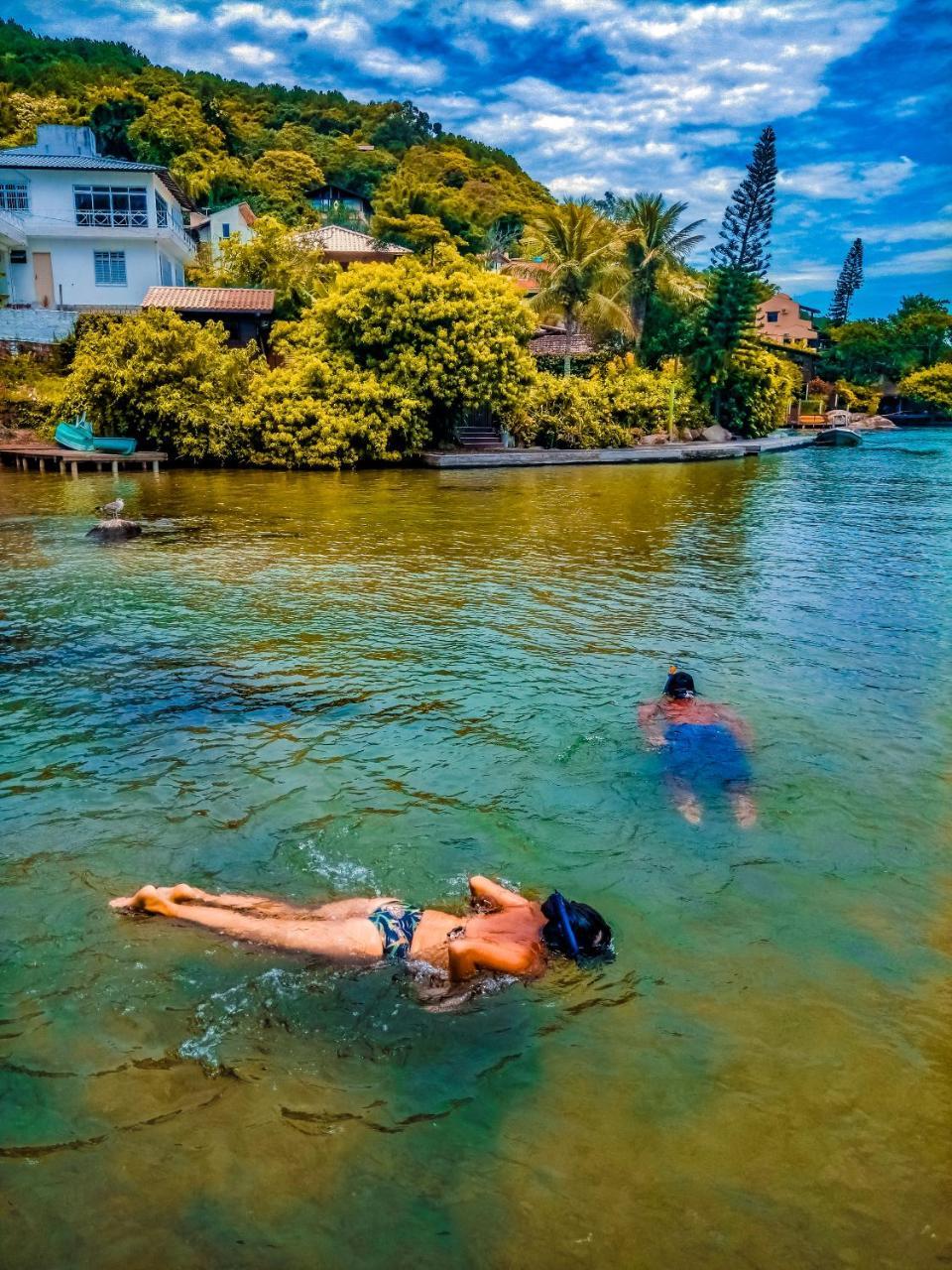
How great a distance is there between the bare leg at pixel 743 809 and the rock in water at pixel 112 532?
12.7 metres

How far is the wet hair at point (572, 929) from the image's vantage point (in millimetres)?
4348

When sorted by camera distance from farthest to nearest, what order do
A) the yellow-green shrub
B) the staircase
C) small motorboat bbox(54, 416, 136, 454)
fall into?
→ 1. the staircase
2. the yellow-green shrub
3. small motorboat bbox(54, 416, 136, 454)

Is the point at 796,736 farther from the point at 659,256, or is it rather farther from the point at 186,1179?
the point at 659,256

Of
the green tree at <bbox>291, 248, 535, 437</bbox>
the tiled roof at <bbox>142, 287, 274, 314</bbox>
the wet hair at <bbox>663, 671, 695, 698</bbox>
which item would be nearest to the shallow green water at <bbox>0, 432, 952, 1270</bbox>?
the wet hair at <bbox>663, 671, 695, 698</bbox>

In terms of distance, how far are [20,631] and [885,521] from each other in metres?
18.2

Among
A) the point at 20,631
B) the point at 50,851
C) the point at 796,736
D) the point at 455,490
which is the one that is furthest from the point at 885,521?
the point at 50,851

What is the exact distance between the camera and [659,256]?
140ft

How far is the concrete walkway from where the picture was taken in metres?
30.6

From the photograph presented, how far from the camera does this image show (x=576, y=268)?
39438 mm

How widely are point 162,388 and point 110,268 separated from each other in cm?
1628

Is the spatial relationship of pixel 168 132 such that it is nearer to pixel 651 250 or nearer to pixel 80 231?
pixel 80 231

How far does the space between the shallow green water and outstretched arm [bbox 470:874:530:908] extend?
0.44 m

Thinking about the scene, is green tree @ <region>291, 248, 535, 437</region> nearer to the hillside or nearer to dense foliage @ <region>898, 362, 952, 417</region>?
A: the hillside

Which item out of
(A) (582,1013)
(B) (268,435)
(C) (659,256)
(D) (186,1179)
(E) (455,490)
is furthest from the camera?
(C) (659,256)
